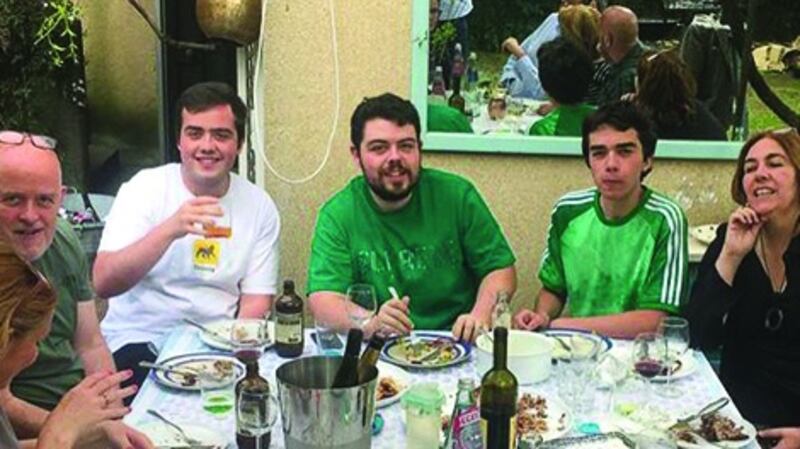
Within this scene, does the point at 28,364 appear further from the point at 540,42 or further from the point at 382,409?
the point at 540,42

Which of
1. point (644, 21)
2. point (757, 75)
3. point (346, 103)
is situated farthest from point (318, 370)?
point (757, 75)

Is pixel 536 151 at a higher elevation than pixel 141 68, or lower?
lower

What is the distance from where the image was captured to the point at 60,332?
2.54 metres

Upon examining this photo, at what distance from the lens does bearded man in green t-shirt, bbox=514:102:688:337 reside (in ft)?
9.21

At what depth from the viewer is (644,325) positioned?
2723mm

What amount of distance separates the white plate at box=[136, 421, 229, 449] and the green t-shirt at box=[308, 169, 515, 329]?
Result: 2.95ft

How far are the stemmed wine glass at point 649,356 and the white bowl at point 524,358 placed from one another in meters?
0.20

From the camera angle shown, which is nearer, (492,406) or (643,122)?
(492,406)

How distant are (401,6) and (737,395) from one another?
192cm

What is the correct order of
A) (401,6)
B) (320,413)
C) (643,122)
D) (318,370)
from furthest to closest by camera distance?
(401,6), (643,122), (318,370), (320,413)

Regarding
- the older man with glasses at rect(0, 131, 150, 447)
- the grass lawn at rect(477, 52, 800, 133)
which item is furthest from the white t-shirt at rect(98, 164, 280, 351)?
the grass lawn at rect(477, 52, 800, 133)

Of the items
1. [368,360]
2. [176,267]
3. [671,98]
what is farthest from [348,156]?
[368,360]

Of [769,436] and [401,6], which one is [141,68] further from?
[769,436]

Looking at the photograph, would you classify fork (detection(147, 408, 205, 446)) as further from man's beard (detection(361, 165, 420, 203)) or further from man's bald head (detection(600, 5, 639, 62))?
man's bald head (detection(600, 5, 639, 62))
